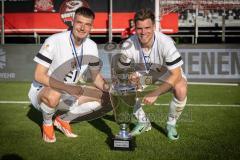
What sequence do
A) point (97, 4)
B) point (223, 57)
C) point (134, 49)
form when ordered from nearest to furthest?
point (134, 49) → point (223, 57) → point (97, 4)

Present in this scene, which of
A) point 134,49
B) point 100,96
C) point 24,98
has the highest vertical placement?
point 134,49

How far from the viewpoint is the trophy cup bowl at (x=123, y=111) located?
591 cm

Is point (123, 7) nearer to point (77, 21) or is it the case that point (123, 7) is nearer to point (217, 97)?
point (217, 97)

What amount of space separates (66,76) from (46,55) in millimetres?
595

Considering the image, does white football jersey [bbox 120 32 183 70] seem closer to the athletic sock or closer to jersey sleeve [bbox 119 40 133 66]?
jersey sleeve [bbox 119 40 133 66]

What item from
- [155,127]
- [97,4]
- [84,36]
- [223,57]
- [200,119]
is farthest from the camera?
[97,4]

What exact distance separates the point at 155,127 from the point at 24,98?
4.28 meters

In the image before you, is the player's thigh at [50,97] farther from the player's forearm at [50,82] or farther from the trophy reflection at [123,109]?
the trophy reflection at [123,109]

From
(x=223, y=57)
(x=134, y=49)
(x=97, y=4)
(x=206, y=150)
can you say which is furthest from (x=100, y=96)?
(x=97, y=4)

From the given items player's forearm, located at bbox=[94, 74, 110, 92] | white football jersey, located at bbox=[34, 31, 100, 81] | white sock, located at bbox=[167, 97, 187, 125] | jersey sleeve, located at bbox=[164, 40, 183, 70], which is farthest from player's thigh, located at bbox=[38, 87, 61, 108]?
white sock, located at bbox=[167, 97, 187, 125]

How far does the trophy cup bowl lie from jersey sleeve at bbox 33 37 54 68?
0.99 metres

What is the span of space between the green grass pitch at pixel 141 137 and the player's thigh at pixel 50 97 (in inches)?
21.9

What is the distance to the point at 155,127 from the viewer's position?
24.5 ft

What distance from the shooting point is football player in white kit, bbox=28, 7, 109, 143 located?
6.28m
